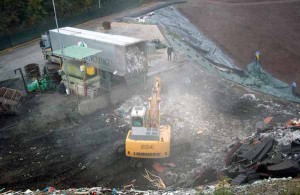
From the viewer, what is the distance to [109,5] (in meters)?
41.9

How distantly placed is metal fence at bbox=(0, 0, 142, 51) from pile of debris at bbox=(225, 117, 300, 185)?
925 inches

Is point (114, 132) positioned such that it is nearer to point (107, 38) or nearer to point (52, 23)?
point (107, 38)

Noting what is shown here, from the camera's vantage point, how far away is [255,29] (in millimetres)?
36219

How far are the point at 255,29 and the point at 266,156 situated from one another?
25736 mm

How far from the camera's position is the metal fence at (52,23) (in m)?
30.9

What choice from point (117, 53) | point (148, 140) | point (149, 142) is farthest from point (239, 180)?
point (117, 53)

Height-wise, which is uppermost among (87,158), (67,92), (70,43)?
(70,43)

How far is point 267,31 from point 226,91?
16.8 m

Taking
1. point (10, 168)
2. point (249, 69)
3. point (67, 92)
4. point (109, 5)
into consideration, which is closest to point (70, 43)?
point (67, 92)

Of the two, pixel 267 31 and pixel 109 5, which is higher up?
pixel 109 5

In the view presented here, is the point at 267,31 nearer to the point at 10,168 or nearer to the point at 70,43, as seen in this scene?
the point at 70,43

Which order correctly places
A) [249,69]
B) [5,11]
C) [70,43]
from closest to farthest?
[70,43]
[249,69]
[5,11]

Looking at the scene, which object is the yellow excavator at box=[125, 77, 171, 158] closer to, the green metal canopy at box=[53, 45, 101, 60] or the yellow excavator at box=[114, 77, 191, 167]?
the yellow excavator at box=[114, 77, 191, 167]

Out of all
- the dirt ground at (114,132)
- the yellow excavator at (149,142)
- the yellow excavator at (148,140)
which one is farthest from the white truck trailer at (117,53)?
the yellow excavator at (149,142)
